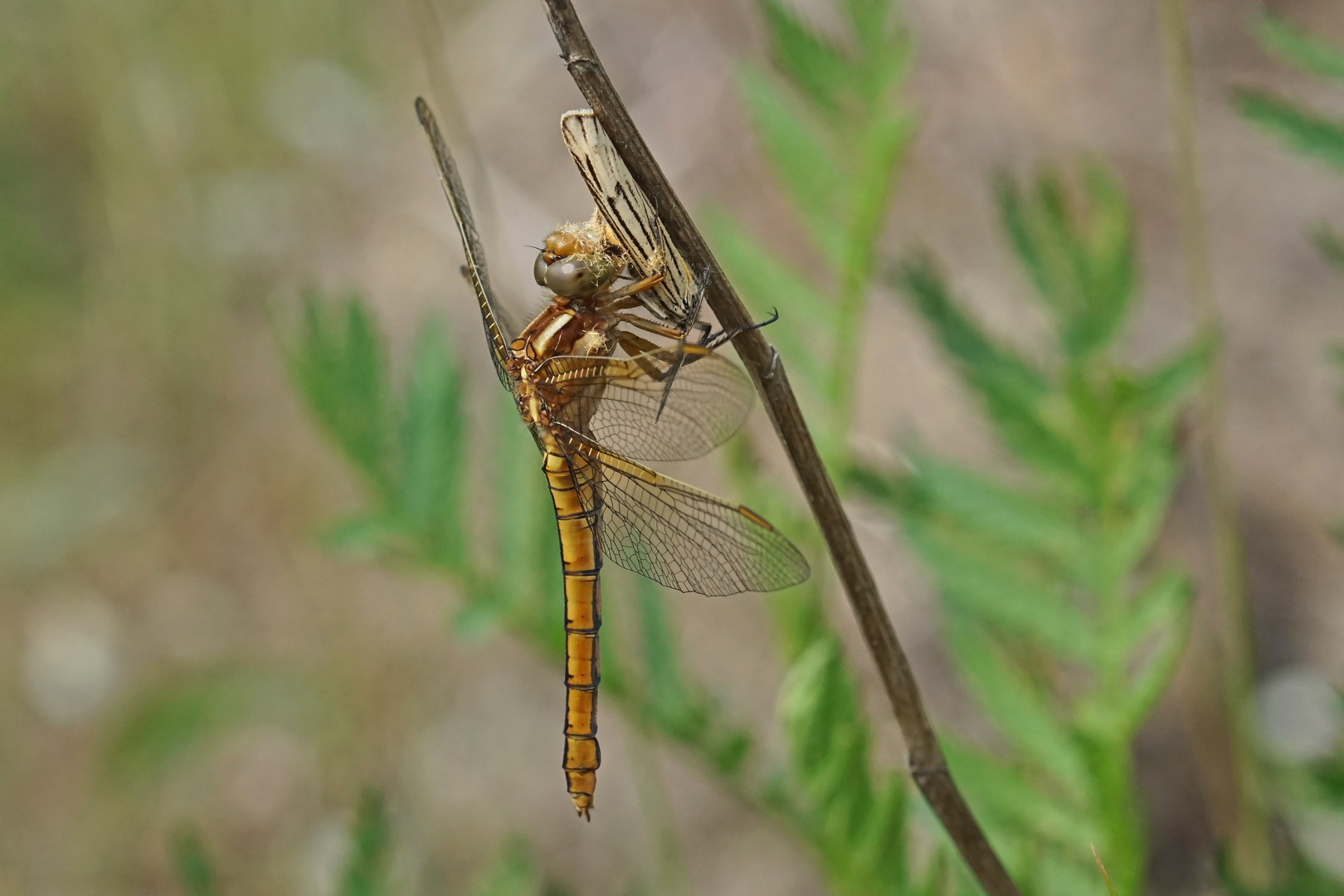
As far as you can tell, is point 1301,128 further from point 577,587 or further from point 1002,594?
point 577,587

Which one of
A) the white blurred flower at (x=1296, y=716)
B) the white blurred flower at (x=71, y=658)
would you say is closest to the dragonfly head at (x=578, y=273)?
the white blurred flower at (x=1296, y=716)

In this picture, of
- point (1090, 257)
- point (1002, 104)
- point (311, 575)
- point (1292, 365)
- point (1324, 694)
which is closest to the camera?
point (1090, 257)

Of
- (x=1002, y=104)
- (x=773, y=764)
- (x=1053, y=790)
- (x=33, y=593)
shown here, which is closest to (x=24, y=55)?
(x=33, y=593)

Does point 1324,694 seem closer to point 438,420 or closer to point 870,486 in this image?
point 870,486

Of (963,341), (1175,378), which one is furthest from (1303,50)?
(963,341)

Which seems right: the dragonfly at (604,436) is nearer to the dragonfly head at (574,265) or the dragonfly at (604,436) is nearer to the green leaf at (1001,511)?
the dragonfly head at (574,265)

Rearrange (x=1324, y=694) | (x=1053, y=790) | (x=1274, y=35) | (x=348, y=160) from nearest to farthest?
1. (x=1274, y=35)
2. (x=1053, y=790)
3. (x=1324, y=694)
4. (x=348, y=160)
